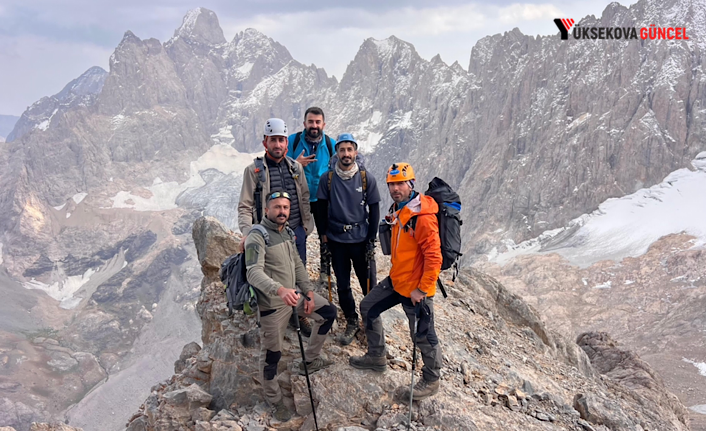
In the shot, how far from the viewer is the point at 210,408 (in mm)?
8742

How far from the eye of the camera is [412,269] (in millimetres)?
7086

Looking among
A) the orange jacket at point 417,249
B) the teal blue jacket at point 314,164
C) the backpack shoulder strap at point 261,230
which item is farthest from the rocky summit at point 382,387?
the teal blue jacket at point 314,164

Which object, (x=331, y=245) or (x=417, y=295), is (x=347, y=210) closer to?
(x=331, y=245)

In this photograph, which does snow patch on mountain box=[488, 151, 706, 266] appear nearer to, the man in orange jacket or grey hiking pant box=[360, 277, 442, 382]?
grey hiking pant box=[360, 277, 442, 382]

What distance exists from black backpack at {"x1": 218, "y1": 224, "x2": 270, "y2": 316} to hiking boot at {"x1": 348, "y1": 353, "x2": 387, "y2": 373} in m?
2.24

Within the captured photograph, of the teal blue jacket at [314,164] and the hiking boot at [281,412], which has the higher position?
the teal blue jacket at [314,164]

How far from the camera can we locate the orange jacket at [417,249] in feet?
22.1

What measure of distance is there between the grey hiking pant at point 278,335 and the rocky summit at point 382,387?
0.39 meters

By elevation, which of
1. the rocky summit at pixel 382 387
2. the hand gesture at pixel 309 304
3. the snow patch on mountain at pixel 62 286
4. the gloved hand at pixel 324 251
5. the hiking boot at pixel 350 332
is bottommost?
the snow patch on mountain at pixel 62 286

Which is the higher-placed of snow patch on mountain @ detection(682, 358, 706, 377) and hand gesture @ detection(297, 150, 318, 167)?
hand gesture @ detection(297, 150, 318, 167)

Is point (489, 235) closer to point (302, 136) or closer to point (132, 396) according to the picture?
point (132, 396)

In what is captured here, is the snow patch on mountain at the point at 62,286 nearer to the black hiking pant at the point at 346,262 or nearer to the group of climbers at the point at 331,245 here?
the group of climbers at the point at 331,245

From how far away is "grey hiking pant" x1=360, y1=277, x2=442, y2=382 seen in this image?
7281 mm

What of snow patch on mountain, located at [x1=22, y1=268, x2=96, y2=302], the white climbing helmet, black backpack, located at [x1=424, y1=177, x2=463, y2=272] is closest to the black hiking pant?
black backpack, located at [x1=424, y1=177, x2=463, y2=272]
